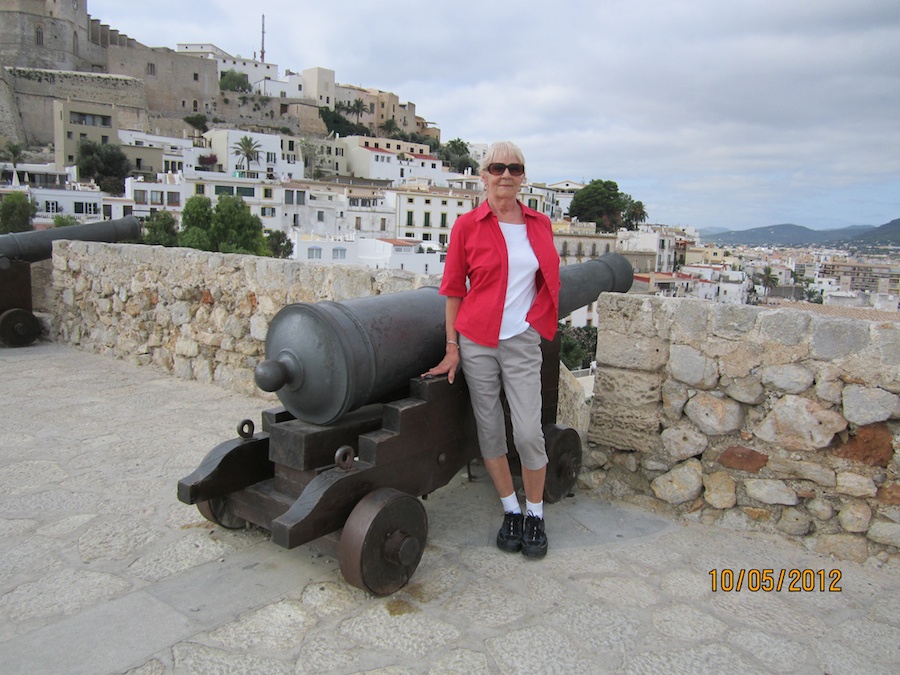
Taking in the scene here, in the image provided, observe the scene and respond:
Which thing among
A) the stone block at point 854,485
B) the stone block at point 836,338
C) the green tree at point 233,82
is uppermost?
the green tree at point 233,82

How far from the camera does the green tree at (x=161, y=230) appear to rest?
37.1 meters

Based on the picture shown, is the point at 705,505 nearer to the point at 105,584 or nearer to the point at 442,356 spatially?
the point at 442,356

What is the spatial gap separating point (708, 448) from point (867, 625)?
87 centimetres

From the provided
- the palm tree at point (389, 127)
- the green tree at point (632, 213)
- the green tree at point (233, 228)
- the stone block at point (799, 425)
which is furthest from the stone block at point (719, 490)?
the palm tree at point (389, 127)

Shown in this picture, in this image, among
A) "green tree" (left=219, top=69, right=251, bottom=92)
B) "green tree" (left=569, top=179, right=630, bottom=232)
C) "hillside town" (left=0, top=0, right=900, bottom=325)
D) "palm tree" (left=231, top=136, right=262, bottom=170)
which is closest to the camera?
"hillside town" (left=0, top=0, right=900, bottom=325)

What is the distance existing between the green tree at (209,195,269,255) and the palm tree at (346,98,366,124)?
189 feet

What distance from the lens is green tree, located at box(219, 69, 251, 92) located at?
85.7m

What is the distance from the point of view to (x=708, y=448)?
2895mm

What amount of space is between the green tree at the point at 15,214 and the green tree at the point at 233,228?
9.76 metres

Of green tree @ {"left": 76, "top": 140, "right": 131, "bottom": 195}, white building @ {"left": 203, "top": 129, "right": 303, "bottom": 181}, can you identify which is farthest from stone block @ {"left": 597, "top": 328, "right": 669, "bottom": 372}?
white building @ {"left": 203, "top": 129, "right": 303, "bottom": 181}

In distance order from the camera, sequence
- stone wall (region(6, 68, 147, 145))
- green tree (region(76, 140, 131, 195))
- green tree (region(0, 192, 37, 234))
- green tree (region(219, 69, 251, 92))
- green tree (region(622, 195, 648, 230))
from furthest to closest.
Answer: green tree (region(219, 69, 251, 92)) → green tree (region(622, 195, 648, 230)) → stone wall (region(6, 68, 147, 145)) → green tree (region(76, 140, 131, 195)) → green tree (region(0, 192, 37, 234))

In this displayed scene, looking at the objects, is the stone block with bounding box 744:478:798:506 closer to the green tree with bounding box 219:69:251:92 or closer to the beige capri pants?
the beige capri pants

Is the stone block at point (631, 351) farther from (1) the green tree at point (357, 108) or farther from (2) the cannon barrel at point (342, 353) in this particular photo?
(1) the green tree at point (357, 108)
